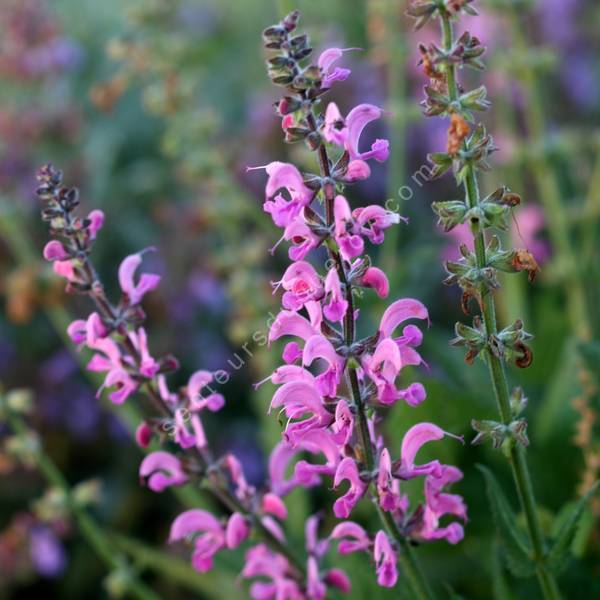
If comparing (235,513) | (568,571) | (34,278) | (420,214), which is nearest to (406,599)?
(235,513)

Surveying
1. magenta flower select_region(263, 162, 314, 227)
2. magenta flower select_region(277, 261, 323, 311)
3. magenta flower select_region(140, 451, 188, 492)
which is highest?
magenta flower select_region(263, 162, 314, 227)

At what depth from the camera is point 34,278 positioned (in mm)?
1693

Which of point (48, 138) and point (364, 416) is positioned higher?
point (48, 138)

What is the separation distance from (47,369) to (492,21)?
140cm

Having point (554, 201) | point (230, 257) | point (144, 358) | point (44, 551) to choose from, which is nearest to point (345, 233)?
point (144, 358)

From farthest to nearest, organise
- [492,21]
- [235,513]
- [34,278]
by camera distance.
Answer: [492,21]
[34,278]
[235,513]

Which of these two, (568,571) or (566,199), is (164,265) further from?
(568,571)

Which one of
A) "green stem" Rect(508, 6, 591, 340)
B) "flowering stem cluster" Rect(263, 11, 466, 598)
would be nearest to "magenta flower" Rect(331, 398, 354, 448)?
"flowering stem cluster" Rect(263, 11, 466, 598)

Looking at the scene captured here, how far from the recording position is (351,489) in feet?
2.79

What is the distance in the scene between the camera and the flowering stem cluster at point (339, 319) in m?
0.78

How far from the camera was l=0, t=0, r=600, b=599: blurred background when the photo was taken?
5.17 ft

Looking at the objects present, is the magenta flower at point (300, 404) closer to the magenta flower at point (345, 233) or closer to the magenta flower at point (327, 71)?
the magenta flower at point (345, 233)

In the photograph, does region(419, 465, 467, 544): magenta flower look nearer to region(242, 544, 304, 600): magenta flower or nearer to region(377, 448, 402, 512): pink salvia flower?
region(377, 448, 402, 512): pink salvia flower

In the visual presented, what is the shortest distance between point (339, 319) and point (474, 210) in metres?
0.15
